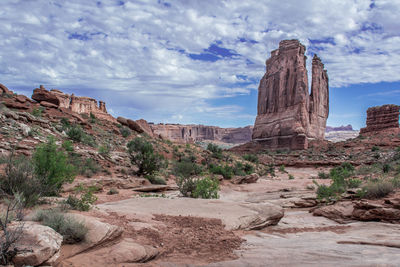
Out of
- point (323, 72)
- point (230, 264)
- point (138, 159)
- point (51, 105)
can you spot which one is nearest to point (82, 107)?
point (51, 105)

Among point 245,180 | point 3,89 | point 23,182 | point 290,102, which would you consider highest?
point 290,102

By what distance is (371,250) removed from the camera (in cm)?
411

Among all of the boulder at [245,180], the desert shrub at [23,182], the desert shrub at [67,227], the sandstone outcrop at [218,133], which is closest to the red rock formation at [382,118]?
the boulder at [245,180]

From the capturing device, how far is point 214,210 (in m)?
7.29

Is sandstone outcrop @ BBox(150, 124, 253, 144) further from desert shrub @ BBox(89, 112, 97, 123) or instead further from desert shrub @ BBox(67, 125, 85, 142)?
desert shrub @ BBox(67, 125, 85, 142)

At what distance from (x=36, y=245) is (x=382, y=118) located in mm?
69307

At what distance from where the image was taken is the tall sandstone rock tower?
180 ft

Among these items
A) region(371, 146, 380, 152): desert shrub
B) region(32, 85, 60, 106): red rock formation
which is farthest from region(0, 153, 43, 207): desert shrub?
region(371, 146, 380, 152): desert shrub

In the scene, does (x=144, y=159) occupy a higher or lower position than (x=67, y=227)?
higher

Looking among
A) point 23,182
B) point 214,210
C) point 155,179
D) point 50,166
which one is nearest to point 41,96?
point 155,179

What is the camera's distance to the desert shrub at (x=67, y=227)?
3.95m

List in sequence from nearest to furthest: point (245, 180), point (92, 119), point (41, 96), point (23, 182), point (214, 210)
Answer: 1. point (23, 182)
2. point (214, 210)
3. point (245, 180)
4. point (41, 96)
5. point (92, 119)

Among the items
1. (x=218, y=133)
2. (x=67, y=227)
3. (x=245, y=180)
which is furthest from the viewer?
(x=218, y=133)

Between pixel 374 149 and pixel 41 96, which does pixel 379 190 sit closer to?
pixel 41 96
